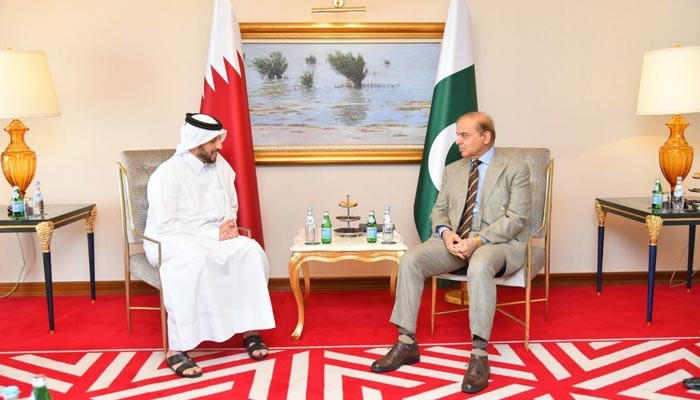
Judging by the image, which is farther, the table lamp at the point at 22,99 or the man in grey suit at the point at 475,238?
the table lamp at the point at 22,99

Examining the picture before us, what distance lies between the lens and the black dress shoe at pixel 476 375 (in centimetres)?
306

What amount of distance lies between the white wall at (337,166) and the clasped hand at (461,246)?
1.26 metres

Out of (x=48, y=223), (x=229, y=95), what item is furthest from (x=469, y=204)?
(x=48, y=223)

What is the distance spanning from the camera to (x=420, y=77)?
4691mm

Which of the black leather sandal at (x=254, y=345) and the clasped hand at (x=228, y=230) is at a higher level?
the clasped hand at (x=228, y=230)

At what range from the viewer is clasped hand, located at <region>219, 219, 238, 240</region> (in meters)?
3.75

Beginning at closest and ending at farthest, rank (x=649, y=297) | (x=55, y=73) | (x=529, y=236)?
(x=529, y=236), (x=649, y=297), (x=55, y=73)

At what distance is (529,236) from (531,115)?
4.54 feet

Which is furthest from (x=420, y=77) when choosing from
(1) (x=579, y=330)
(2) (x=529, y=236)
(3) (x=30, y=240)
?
(3) (x=30, y=240)

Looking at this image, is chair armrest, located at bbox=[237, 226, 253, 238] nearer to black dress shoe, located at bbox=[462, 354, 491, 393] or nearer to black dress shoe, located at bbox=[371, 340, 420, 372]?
black dress shoe, located at bbox=[371, 340, 420, 372]

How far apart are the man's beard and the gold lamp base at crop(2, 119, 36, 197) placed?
49.3 inches

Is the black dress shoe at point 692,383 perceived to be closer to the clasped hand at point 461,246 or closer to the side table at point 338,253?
the clasped hand at point 461,246

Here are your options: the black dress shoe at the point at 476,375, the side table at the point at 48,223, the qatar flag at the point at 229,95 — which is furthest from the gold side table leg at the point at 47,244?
the black dress shoe at the point at 476,375

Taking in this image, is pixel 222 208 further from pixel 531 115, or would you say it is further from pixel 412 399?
pixel 531 115
